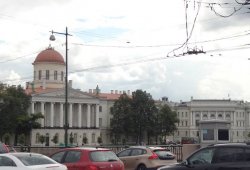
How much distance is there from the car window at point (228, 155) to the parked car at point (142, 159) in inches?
372

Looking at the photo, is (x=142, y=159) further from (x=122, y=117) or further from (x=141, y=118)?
(x=122, y=117)

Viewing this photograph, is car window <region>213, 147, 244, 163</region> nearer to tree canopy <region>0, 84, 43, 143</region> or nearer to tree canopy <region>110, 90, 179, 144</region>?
tree canopy <region>0, 84, 43, 143</region>

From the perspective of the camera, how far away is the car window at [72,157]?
20188 mm

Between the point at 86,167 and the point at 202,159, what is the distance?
187 inches

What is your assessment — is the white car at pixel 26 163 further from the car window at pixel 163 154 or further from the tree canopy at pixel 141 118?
the tree canopy at pixel 141 118

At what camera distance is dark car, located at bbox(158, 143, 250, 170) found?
15.5 meters

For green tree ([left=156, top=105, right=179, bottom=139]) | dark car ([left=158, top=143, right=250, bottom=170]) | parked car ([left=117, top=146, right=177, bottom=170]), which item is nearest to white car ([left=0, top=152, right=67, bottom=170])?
dark car ([left=158, top=143, right=250, bottom=170])

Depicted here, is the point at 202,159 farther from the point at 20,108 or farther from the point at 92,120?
the point at 92,120

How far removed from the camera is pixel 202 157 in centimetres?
1673

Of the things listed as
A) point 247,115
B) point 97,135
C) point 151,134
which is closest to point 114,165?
point 151,134

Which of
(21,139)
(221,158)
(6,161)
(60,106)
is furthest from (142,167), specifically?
(60,106)

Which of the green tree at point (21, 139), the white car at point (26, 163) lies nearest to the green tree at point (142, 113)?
the green tree at point (21, 139)

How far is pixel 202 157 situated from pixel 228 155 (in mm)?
1020

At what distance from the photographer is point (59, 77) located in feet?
466
